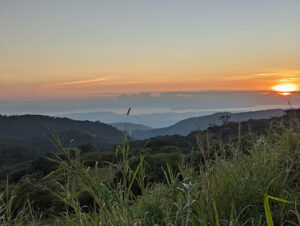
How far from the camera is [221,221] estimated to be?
8.32ft

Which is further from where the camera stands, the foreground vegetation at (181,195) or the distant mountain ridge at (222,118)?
the distant mountain ridge at (222,118)

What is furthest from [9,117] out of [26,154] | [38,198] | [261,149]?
[261,149]

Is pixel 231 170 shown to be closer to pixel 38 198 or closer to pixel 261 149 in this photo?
pixel 261 149

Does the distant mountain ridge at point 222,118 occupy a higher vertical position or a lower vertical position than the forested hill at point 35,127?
higher

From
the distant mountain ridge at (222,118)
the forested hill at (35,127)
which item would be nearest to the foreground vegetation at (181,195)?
the distant mountain ridge at (222,118)

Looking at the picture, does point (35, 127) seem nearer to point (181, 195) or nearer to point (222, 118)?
point (222, 118)

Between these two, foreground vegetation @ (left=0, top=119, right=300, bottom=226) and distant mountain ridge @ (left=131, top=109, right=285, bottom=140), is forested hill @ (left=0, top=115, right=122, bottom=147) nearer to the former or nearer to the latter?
distant mountain ridge @ (left=131, top=109, right=285, bottom=140)

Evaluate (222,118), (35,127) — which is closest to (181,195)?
(222,118)

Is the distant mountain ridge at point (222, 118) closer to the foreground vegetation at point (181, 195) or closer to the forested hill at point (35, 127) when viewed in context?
the foreground vegetation at point (181, 195)

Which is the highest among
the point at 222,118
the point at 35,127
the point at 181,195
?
the point at 181,195

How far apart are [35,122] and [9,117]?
1003 cm

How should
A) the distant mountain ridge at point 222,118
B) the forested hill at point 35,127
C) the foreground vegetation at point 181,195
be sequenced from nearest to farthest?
1. the foreground vegetation at point 181,195
2. the distant mountain ridge at point 222,118
3. the forested hill at point 35,127

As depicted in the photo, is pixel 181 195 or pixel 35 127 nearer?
pixel 181 195

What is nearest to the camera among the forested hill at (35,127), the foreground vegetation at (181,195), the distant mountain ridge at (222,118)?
the foreground vegetation at (181,195)
